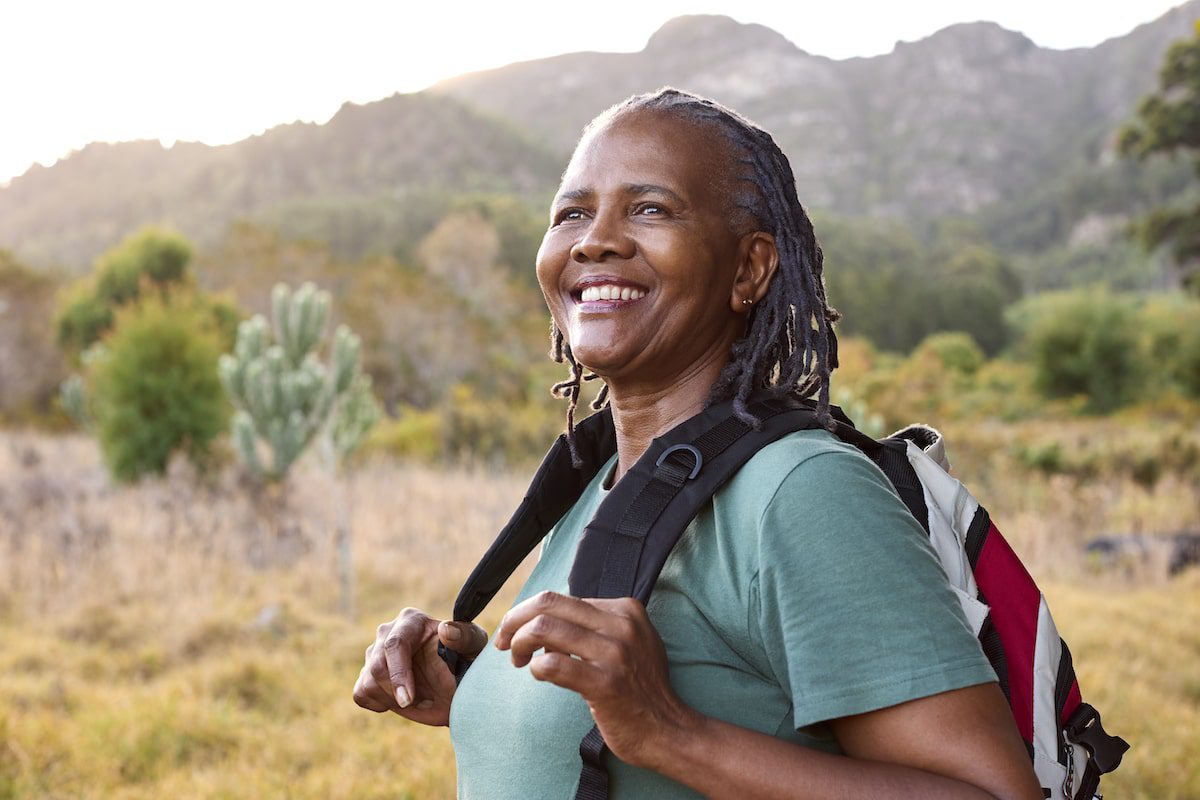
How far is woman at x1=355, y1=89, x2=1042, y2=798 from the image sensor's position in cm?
101

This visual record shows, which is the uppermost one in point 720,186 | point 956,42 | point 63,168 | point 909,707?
point 956,42

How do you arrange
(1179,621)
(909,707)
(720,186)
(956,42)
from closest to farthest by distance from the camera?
(909,707), (720,186), (1179,621), (956,42)

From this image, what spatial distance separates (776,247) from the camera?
1449mm

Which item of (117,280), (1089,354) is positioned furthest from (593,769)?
(1089,354)

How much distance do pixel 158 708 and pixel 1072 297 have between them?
2949 cm

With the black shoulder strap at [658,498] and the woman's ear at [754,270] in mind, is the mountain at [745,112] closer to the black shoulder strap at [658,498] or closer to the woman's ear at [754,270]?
the woman's ear at [754,270]

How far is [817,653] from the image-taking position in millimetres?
1026

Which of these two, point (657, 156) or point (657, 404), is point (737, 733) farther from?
point (657, 156)

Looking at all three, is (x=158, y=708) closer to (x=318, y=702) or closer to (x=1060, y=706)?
(x=318, y=702)

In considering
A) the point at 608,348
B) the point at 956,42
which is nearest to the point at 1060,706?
the point at 608,348

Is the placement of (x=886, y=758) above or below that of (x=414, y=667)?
above

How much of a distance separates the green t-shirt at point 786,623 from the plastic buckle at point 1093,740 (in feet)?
1.00

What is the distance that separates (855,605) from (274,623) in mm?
5780

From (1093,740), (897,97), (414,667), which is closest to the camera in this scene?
(1093,740)
